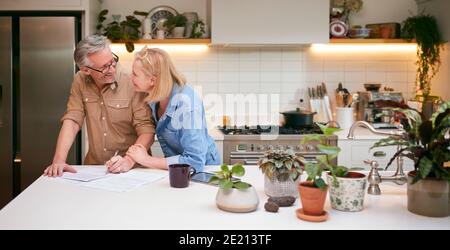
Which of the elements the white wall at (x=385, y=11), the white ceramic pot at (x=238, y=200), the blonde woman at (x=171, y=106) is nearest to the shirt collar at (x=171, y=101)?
the blonde woman at (x=171, y=106)

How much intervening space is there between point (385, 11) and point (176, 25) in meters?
1.87

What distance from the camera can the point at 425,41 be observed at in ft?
13.5

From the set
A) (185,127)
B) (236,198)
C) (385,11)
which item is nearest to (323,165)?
(236,198)

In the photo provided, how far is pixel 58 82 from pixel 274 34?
1.73 metres

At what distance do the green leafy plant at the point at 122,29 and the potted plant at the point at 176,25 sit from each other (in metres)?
0.26

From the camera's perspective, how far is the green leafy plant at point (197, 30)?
13.6 ft

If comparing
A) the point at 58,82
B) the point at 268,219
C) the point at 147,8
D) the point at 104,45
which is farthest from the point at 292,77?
the point at 268,219

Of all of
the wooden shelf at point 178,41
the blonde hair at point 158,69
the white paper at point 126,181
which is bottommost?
the white paper at point 126,181

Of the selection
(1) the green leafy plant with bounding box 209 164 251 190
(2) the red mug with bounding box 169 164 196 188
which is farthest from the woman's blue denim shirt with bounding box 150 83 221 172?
(1) the green leafy plant with bounding box 209 164 251 190

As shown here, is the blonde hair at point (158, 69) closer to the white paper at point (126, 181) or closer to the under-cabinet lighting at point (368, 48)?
the white paper at point (126, 181)

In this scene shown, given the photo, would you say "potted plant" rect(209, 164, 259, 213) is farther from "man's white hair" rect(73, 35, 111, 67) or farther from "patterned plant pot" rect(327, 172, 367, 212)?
"man's white hair" rect(73, 35, 111, 67)

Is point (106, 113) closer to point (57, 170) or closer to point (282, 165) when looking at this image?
point (57, 170)

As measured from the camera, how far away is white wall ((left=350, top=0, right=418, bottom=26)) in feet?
14.5
